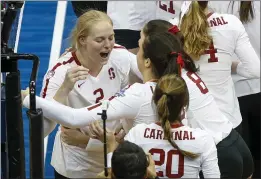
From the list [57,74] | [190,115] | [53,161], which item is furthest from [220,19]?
[53,161]

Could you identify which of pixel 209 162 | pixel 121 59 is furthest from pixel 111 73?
pixel 209 162

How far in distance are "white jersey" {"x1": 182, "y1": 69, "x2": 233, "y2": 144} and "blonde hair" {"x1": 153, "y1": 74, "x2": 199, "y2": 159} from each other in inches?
9.1

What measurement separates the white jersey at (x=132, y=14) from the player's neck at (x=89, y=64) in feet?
2.66

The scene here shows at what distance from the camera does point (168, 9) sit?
402 cm

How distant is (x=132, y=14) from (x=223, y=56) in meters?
0.82

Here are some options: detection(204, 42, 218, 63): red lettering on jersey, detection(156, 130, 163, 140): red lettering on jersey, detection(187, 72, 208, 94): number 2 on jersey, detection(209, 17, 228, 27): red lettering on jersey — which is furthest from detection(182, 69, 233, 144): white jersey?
detection(209, 17, 228, 27): red lettering on jersey

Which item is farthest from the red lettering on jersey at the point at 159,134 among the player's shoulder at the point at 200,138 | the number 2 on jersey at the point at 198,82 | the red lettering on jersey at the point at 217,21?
the red lettering on jersey at the point at 217,21

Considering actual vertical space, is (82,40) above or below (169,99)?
above

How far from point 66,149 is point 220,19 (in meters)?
1.00

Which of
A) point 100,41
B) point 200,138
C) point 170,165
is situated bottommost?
point 170,165

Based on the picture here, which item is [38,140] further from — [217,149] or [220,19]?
[220,19]

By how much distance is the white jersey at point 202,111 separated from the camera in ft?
9.57

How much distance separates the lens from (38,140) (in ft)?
6.01

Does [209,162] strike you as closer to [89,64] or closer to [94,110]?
[94,110]
